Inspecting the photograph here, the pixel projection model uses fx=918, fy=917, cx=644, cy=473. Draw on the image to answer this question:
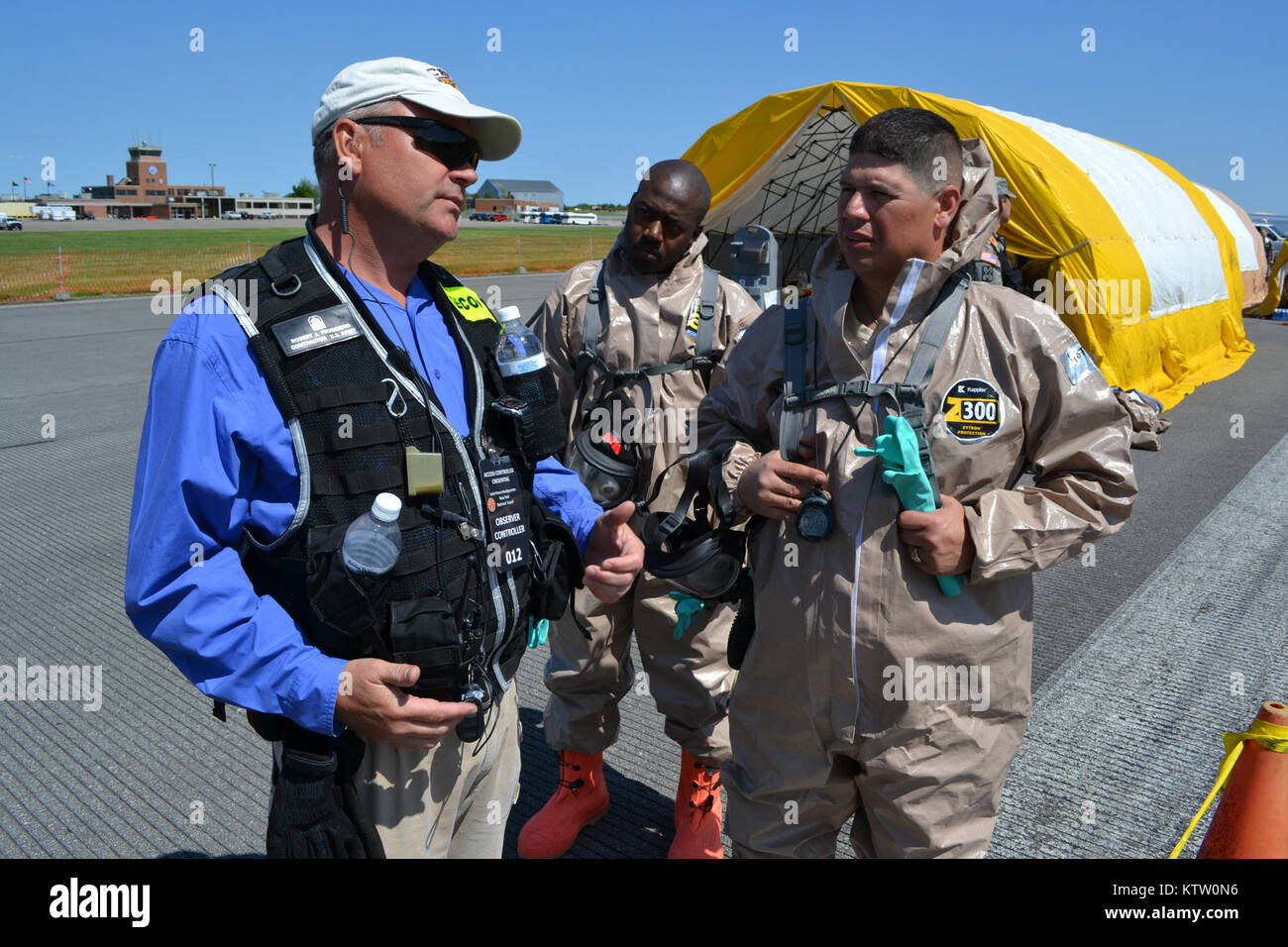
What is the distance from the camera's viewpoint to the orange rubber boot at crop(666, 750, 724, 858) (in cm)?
317

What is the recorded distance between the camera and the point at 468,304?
214 cm

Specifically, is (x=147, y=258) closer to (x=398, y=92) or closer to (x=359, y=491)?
(x=398, y=92)

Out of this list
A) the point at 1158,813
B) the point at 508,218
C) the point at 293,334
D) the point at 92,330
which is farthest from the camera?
the point at 508,218

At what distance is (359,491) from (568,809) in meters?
2.00

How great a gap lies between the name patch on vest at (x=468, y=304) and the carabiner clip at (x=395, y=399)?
0.37 metres

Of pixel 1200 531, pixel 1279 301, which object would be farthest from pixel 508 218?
pixel 1200 531

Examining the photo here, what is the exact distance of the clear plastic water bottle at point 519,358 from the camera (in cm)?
202

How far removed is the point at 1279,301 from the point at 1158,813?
22980mm

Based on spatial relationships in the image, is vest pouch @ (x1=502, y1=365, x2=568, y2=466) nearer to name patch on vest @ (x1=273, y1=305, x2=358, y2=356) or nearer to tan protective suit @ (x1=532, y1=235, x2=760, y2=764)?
name patch on vest @ (x1=273, y1=305, x2=358, y2=356)

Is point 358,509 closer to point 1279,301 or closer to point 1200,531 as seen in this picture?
point 1200,531

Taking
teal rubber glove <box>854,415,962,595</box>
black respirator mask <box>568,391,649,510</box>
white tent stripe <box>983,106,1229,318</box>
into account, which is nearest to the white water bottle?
teal rubber glove <box>854,415,962,595</box>
